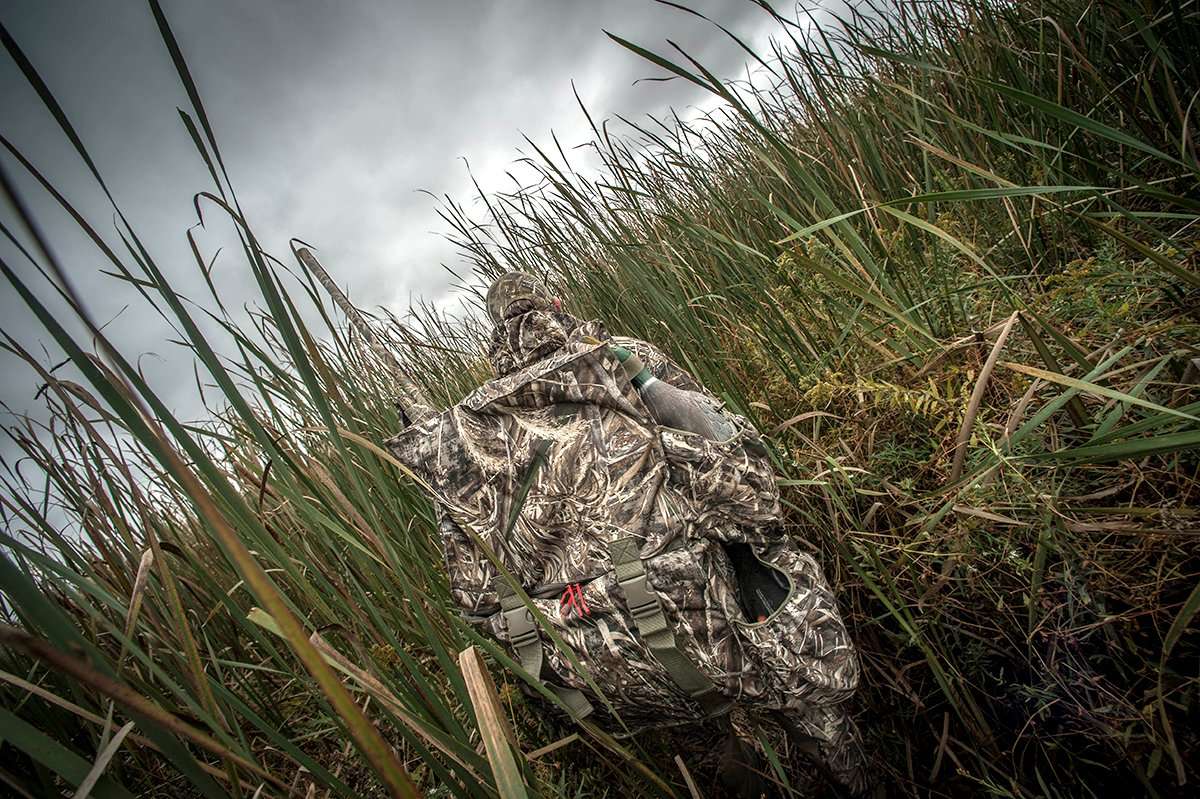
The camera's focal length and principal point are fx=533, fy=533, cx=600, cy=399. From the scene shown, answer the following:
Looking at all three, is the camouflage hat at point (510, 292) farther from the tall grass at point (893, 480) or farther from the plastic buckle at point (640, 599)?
the plastic buckle at point (640, 599)

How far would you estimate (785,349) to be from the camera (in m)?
2.14

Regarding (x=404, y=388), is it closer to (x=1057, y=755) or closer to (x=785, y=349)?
(x=785, y=349)

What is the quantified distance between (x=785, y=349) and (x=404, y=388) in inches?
72.9

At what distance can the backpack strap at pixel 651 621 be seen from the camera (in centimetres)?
149

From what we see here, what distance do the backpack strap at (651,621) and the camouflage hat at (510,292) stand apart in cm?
92

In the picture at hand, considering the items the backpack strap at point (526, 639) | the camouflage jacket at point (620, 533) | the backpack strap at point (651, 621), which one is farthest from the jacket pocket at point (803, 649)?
the backpack strap at point (526, 639)

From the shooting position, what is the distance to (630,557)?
1.53 m

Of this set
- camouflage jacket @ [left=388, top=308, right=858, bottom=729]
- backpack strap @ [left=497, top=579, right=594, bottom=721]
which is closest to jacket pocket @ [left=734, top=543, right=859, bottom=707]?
camouflage jacket @ [left=388, top=308, right=858, bottom=729]

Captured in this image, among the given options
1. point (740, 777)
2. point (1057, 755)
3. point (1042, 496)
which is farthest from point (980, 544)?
point (740, 777)

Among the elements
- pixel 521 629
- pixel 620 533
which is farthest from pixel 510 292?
pixel 521 629

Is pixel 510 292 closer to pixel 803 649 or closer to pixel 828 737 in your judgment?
pixel 803 649

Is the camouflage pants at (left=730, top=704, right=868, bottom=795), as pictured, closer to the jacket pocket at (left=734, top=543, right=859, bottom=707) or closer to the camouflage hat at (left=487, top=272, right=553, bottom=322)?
the jacket pocket at (left=734, top=543, right=859, bottom=707)

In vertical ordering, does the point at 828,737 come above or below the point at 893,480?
below

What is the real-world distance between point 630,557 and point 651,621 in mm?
183
